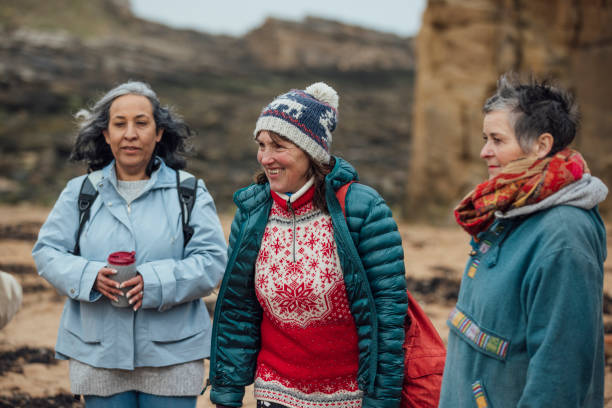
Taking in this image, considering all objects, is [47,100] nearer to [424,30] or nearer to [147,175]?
[424,30]

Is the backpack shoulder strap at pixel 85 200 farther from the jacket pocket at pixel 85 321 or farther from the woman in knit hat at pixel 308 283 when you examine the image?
the woman in knit hat at pixel 308 283

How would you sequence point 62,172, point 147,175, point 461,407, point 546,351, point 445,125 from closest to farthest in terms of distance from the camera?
point 546,351
point 461,407
point 147,175
point 445,125
point 62,172

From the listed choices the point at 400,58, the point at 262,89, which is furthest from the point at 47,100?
the point at 400,58

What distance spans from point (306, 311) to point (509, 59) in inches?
432

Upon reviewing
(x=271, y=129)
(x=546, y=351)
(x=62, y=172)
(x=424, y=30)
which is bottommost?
(x=62, y=172)

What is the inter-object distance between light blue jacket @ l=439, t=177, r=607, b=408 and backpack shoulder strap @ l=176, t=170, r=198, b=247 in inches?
51.9

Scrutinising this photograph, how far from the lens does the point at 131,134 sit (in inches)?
113

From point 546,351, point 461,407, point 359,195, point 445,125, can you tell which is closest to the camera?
point 546,351

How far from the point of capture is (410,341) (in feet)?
8.32

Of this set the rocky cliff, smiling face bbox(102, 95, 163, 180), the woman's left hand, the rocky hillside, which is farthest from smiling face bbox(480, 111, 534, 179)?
the rocky hillside

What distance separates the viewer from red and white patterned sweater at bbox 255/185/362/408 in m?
2.46

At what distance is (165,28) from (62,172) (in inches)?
524

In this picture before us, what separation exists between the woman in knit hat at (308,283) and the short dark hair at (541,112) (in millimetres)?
662

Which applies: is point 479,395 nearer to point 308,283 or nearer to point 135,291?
point 308,283
